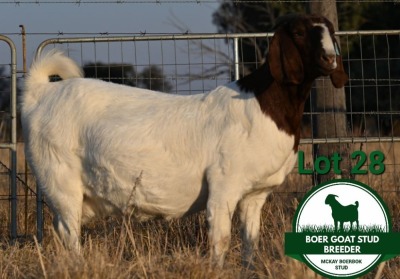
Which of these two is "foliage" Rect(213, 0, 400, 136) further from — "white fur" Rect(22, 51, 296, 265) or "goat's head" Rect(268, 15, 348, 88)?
"goat's head" Rect(268, 15, 348, 88)

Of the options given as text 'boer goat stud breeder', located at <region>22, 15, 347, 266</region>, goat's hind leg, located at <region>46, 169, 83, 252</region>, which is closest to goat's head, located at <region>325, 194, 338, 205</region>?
text 'boer goat stud breeder', located at <region>22, 15, 347, 266</region>

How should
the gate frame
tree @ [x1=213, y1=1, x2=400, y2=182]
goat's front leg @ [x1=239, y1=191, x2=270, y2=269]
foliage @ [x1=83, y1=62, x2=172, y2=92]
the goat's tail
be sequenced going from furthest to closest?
tree @ [x1=213, y1=1, x2=400, y2=182], foliage @ [x1=83, y1=62, x2=172, y2=92], the gate frame, the goat's tail, goat's front leg @ [x1=239, y1=191, x2=270, y2=269]

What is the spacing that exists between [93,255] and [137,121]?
5.21 ft

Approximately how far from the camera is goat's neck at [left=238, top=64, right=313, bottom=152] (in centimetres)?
709

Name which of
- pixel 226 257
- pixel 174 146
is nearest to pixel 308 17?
pixel 174 146

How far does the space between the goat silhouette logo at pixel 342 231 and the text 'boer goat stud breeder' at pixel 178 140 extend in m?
0.98

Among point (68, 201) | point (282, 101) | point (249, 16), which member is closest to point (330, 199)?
point (282, 101)

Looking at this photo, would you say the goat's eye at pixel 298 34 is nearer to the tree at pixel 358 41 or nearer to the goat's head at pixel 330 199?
the goat's head at pixel 330 199

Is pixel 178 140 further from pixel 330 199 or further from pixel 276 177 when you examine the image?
pixel 330 199

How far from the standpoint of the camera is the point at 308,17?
6.93m

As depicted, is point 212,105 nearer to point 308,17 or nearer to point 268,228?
point 308,17

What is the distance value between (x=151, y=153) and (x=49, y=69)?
4.51 ft

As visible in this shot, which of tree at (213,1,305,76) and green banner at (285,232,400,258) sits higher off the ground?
tree at (213,1,305,76)

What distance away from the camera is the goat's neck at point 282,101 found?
279 inches
